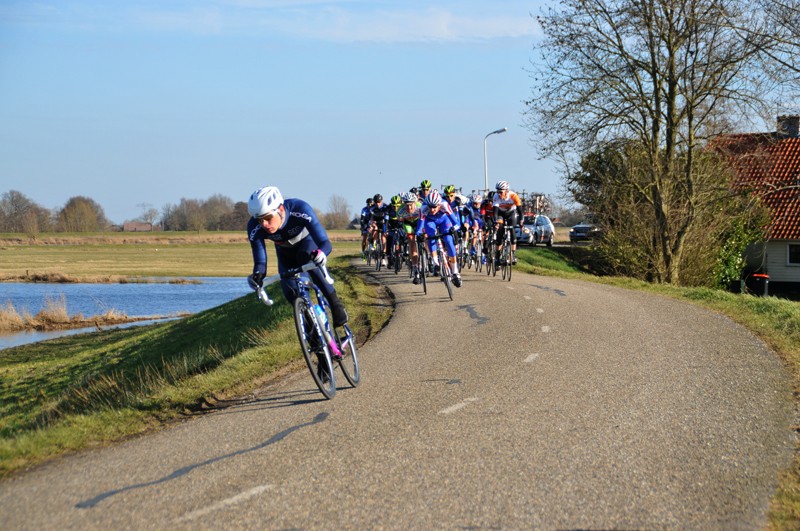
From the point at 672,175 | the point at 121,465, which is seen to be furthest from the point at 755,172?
the point at 121,465

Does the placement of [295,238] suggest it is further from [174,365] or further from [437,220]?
[437,220]

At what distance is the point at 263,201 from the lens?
8344 millimetres

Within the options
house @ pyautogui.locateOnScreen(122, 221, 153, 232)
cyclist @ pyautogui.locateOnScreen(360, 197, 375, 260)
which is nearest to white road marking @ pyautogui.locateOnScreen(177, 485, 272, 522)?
cyclist @ pyautogui.locateOnScreen(360, 197, 375, 260)

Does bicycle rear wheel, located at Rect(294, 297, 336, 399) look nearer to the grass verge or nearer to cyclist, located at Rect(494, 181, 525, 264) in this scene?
the grass verge

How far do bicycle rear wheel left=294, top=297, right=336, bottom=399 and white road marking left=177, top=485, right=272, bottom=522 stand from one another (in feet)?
8.80

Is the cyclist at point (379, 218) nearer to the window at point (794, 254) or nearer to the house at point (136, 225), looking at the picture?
the window at point (794, 254)

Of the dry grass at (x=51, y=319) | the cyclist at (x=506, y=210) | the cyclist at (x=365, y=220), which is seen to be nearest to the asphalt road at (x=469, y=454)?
the cyclist at (x=506, y=210)

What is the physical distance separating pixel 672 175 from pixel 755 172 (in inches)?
145

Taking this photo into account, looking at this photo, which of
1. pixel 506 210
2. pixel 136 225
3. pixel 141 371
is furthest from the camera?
pixel 136 225

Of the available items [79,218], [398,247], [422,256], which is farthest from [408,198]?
[79,218]

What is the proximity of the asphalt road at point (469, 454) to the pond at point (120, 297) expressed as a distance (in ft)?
86.0

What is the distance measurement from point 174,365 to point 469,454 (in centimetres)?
1018

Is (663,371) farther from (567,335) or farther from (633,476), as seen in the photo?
(633,476)

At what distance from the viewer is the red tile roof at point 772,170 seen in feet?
92.5
